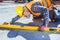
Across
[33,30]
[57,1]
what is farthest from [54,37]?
[57,1]

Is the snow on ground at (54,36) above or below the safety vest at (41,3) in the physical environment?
below

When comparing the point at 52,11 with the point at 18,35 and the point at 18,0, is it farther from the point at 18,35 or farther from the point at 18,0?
the point at 18,0

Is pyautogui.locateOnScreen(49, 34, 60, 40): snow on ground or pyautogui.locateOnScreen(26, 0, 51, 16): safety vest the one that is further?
pyautogui.locateOnScreen(26, 0, 51, 16): safety vest

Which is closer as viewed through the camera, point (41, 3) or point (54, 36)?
point (54, 36)

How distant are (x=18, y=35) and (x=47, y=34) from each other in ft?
1.46

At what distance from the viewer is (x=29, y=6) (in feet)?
9.70

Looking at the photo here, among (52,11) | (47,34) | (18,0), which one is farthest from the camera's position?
(18,0)

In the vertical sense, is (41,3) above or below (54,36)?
above

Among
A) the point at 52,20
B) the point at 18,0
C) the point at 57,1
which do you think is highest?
the point at 57,1

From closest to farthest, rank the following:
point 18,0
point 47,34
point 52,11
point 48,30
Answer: point 48,30
point 47,34
point 52,11
point 18,0

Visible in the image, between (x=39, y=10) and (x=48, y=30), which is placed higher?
→ (x=39, y=10)

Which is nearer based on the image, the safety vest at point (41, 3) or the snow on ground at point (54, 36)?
the snow on ground at point (54, 36)

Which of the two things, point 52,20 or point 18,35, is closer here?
point 18,35

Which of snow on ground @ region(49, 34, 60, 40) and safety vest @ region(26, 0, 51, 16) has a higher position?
safety vest @ region(26, 0, 51, 16)
